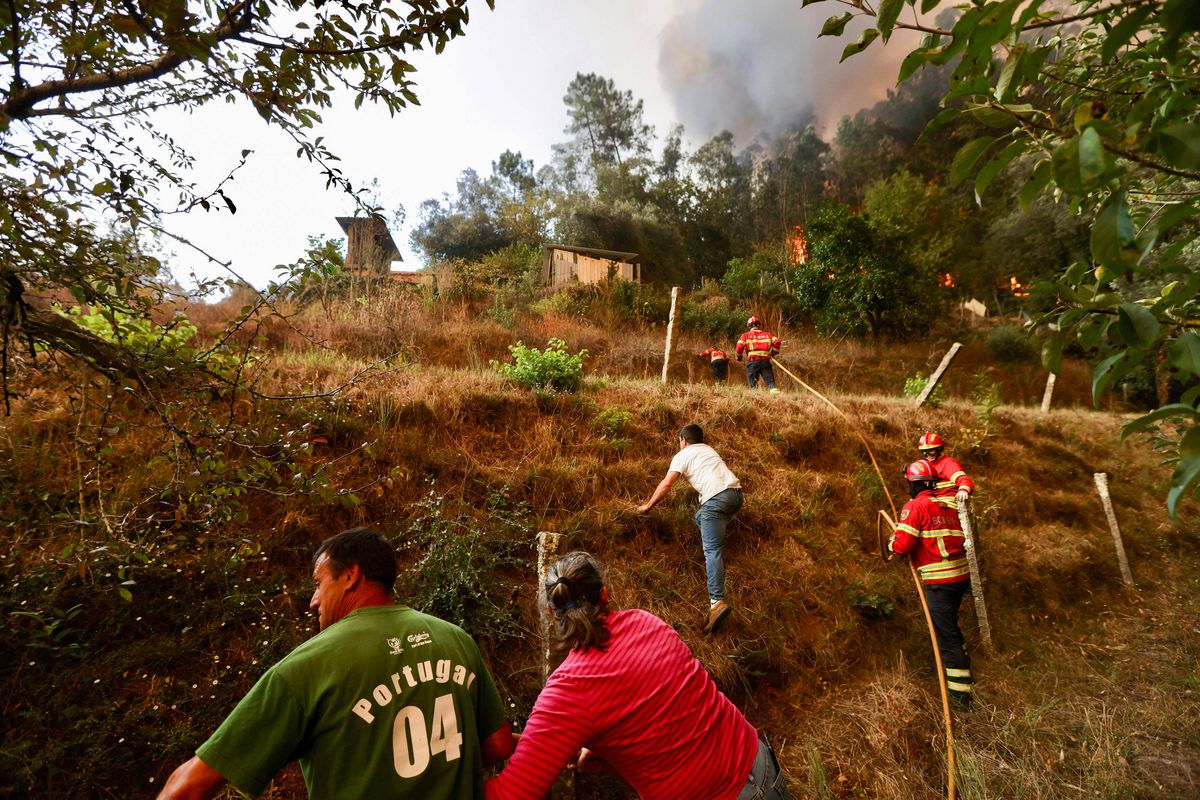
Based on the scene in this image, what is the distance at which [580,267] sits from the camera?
17.4 m

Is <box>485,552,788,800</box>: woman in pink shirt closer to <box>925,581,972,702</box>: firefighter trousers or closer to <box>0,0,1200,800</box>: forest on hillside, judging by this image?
<box>0,0,1200,800</box>: forest on hillside

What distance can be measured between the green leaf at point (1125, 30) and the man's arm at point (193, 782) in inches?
Answer: 107

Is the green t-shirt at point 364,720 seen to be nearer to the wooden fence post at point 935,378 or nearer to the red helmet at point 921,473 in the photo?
the red helmet at point 921,473

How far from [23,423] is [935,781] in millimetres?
7865

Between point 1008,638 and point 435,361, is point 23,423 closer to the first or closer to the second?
point 435,361

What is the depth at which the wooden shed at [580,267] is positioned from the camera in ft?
56.5

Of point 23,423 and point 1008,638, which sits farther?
point 1008,638

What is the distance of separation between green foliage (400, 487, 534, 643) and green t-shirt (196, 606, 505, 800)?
231 centimetres

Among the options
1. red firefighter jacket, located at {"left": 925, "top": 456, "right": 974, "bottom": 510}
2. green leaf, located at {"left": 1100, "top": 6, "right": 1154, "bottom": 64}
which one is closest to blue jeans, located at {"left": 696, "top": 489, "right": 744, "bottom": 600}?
red firefighter jacket, located at {"left": 925, "top": 456, "right": 974, "bottom": 510}

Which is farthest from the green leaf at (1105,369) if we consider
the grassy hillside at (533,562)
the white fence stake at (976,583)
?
the white fence stake at (976,583)

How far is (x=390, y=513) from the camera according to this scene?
4766 millimetres

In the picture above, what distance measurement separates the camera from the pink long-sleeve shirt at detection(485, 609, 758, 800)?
6.31 ft

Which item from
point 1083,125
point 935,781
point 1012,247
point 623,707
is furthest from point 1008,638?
point 1012,247

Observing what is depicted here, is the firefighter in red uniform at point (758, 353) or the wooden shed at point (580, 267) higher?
the wooden shed at point (580, 267)
